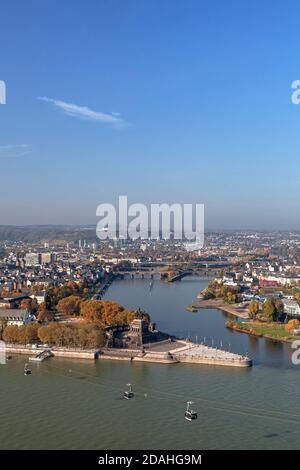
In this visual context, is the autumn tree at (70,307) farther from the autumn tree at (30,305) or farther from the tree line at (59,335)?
the tree line at (59,335)

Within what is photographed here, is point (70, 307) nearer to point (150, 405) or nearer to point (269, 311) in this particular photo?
point (269, 311)

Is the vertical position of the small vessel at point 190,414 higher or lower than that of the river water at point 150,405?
higher

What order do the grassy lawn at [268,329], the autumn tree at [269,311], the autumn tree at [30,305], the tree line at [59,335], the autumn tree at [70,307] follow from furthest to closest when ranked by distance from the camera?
the autumn tree at [30,305] → the autumn tree at [70,307] → the autumn tree at [269,311] → the grassy lawn at [268,329] → the tree line at [59,335]

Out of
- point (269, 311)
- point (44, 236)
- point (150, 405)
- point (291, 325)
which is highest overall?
point (44, 236)

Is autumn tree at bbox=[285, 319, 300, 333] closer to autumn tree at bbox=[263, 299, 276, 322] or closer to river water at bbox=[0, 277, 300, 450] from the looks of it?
autumn tree at bbox=[263, 299, 276, 322]

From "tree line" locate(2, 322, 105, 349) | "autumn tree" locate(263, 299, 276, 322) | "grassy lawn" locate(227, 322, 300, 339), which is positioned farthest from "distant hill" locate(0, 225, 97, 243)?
"tree line" locate(2, 322, 105, 349)

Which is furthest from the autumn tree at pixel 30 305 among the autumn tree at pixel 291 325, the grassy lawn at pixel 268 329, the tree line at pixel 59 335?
the autumn tree at pixel 291 325

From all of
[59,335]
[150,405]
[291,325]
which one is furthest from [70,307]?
[150,405]
